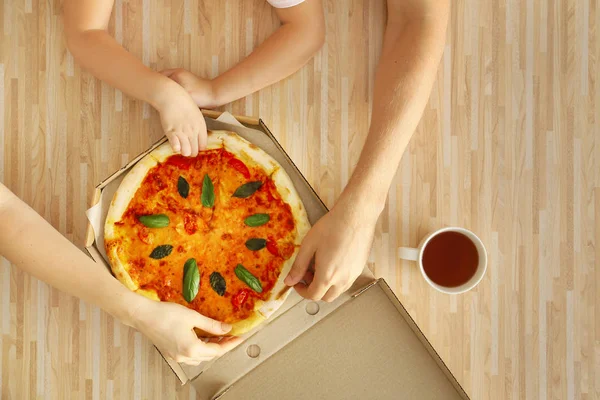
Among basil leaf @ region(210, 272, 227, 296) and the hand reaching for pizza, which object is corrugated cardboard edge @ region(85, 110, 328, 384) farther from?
basil leaf @ region(210, 272, 227, 296)

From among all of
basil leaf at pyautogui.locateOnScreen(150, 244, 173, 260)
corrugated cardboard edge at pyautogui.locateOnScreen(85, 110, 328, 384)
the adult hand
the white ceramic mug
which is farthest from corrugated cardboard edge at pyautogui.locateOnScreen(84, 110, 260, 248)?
the white ceramic mug

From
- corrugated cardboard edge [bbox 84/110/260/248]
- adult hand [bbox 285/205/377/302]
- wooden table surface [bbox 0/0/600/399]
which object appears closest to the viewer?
adult hand [bbox 285/205/377/302]

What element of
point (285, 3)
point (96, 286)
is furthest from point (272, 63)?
point (96, 286)

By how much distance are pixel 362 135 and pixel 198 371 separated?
22.3 inches

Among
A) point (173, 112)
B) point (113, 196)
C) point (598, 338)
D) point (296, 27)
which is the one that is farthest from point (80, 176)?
point (598, 338)

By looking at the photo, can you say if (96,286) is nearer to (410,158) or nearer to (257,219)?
(257,219)

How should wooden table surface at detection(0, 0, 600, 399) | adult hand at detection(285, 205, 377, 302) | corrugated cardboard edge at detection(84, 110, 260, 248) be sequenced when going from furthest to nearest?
wooden table surface at detection(0, 0, 600, 399) < corrugated cardboard edge at detection(84, 110, 260, 248) < adult hand at detection(285, 205, 377, 302)

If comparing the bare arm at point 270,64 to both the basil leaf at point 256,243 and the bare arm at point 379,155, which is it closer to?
the bare arm at point 379,155

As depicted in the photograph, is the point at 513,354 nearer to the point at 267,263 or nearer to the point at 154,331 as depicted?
the point at 267,263

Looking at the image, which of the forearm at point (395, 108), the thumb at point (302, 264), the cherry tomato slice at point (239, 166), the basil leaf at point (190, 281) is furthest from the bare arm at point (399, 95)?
the basil leaf at point (190, 281)

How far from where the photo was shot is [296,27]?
1.08 metres

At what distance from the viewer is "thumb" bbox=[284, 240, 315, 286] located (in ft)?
3.05

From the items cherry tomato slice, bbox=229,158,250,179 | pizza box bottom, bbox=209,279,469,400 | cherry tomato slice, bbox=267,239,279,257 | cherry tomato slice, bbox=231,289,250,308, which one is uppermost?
cherry tomato slice, bbox=229,158,250,179

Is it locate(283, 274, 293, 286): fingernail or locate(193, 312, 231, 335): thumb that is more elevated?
locate(283, 274, 293, 286): fingernail
